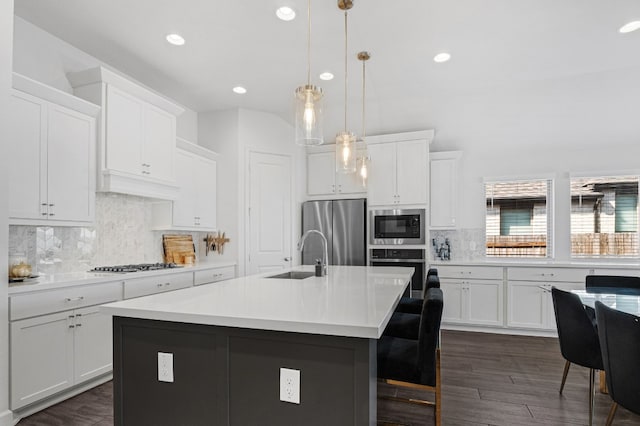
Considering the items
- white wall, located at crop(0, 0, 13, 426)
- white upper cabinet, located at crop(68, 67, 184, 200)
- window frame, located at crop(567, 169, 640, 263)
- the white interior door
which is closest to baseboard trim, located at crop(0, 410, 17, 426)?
white wall, located at crop(0, 0, 13, 426)

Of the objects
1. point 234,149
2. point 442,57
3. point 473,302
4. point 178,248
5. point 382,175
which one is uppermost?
point 442,57

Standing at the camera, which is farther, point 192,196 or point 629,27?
point 192,196

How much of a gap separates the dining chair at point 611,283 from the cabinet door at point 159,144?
4150 mm

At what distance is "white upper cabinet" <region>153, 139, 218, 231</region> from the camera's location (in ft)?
13.7

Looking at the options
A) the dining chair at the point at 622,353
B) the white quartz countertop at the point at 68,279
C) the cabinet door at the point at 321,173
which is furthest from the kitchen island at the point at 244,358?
the cabinet door at the point at 321,173

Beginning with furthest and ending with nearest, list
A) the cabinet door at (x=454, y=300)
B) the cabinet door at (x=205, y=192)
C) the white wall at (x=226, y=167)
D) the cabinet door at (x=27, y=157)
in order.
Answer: the white wall at (x=226, y=167) → the cabinet door at (x=454, y=300) → the cabinet door at (x=205, y=192) → the cabinet door at (x=27, y=157)

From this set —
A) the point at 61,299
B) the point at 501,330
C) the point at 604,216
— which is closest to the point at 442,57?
the point at 604,216

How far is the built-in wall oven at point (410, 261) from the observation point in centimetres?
482

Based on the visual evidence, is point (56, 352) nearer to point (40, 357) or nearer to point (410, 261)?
point (40, 357)

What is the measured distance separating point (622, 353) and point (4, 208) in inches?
139

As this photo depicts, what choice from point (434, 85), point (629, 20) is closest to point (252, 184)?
point (434, 85)

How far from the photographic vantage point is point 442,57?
11.6 feet

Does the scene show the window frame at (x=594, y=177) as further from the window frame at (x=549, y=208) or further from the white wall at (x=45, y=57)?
the white wall at (x=45, y=57)

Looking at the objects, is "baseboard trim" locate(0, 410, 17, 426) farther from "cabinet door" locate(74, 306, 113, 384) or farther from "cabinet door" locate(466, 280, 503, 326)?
"cabinet door" locate(466, 280, 503, 326)
